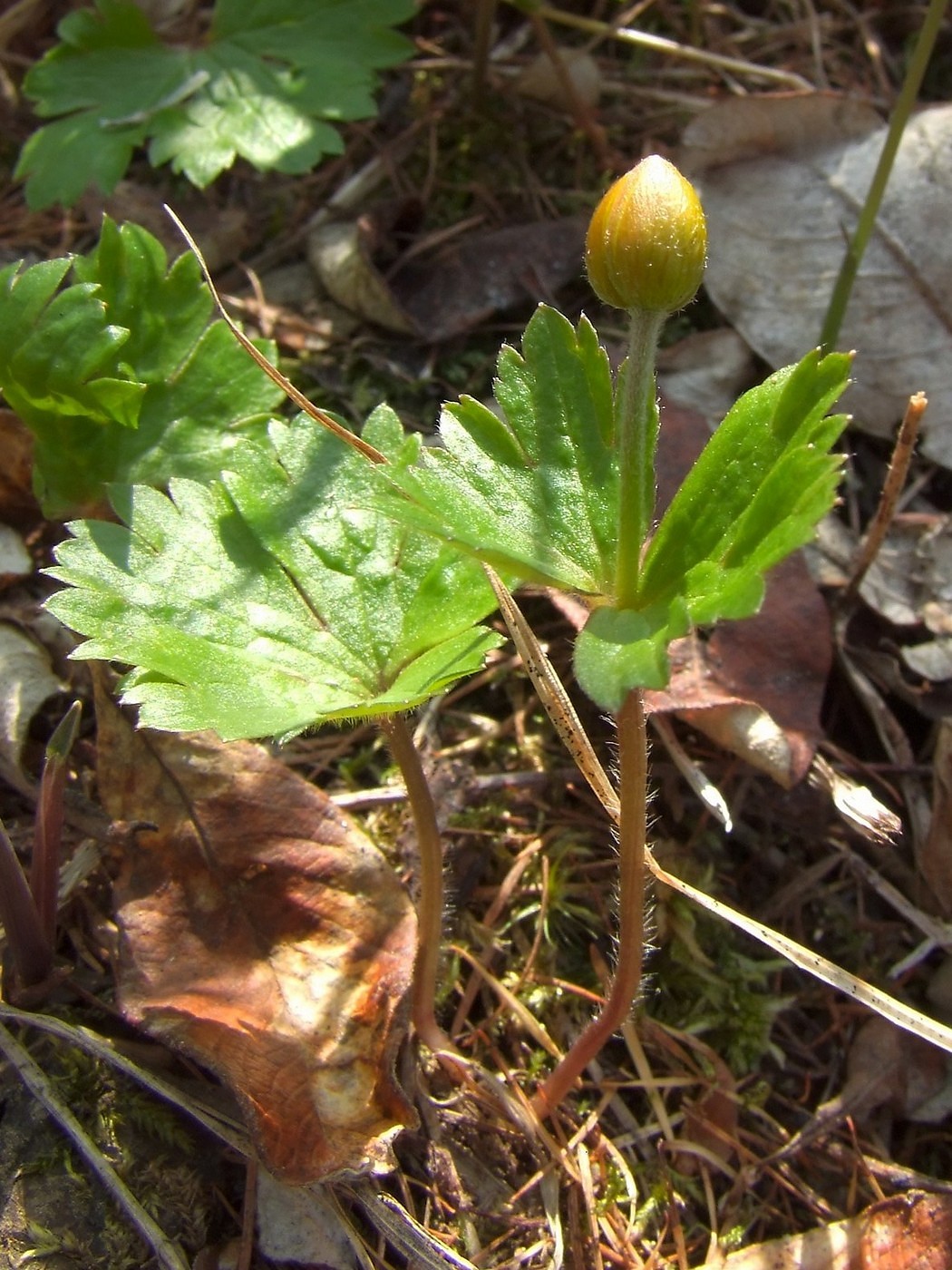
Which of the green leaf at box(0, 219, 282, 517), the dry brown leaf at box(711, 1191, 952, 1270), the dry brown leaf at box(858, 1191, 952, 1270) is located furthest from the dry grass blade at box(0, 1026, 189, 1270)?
the dry brown leaf at box(858, 1191, 952, 1270)

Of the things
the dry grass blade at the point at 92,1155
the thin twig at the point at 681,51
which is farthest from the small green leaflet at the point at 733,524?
the thin twig at the point at 681,51

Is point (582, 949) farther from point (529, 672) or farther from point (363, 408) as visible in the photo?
point (363, 408)

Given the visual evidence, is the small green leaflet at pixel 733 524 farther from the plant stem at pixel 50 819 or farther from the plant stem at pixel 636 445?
the plant stem at pixel 50 819

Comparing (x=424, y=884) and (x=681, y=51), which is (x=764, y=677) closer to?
(x=424, y=884)

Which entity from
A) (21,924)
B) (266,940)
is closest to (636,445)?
(266,940)

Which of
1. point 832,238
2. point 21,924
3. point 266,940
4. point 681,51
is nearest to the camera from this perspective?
point 21,924

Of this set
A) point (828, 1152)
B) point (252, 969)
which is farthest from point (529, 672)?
point (828, 1152)
